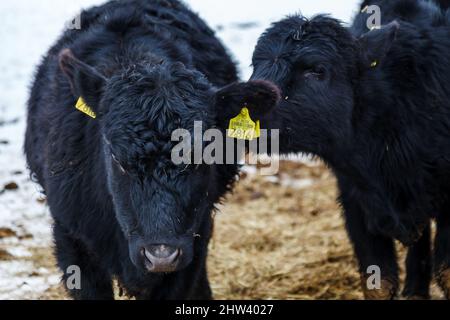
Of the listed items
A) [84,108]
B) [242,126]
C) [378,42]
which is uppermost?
[378,42]

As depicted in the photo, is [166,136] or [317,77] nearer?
[166,136]

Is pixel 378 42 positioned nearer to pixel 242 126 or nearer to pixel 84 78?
pixel 242 126

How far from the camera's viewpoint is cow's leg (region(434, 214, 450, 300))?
5230 mm

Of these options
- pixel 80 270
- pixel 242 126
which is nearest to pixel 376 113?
pixel 242 126

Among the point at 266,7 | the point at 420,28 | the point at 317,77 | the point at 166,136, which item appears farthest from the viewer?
the point at 266,7

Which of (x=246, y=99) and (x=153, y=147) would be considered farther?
(x=246, y=99)

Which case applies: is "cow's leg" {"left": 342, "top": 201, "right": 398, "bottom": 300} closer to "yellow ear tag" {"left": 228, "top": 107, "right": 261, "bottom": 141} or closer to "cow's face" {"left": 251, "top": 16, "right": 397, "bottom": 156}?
"cow's face" {"left": 251, "top": 16, "right": 397, "bottom": 156}

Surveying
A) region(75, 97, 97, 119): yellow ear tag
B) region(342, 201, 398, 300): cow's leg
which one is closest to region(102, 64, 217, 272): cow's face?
region(75, 97, 97, 119): yellow ear tag

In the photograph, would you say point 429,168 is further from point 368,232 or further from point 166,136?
point 166,136

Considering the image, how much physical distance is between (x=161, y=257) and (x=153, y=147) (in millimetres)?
551

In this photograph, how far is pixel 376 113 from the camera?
17.1 feet

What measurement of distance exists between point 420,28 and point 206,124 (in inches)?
81.2

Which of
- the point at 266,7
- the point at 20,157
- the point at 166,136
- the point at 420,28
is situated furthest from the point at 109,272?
the point at 266,7
